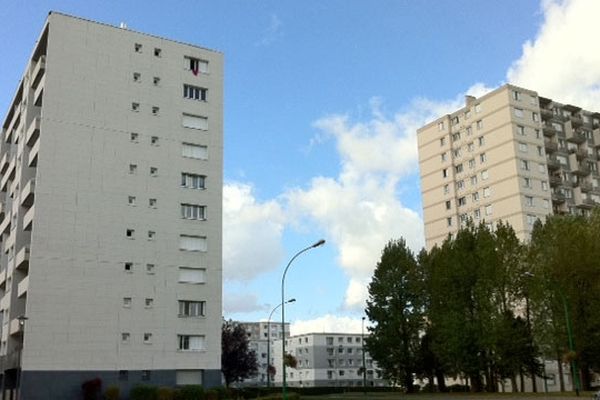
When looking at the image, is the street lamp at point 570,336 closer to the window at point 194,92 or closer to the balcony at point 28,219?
the window at point 194,92

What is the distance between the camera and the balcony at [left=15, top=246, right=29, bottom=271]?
47562 millimetres

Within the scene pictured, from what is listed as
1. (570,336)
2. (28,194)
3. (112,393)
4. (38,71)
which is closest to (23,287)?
(28,194)

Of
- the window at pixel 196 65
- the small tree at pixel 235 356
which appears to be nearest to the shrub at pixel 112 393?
the window at pixel 196 65

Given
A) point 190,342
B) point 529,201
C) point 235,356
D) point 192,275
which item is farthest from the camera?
point 235,356

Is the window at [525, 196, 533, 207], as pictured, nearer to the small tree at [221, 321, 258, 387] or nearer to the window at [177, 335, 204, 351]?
the small tree at [221, 321, 258, 387]

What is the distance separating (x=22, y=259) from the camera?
1881 inches

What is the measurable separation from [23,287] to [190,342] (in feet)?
43.1

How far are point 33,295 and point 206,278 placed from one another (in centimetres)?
1314

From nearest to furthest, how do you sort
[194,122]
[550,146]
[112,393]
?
[112,393] < [194,122] < [550,146]

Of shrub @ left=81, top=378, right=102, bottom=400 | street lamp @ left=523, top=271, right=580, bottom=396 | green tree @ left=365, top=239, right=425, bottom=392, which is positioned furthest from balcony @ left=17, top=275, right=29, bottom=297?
street lamp @ left=523, top=271, right=580, bottom=396

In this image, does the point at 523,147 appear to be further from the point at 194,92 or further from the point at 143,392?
the point at 143,392

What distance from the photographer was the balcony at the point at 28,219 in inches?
1877

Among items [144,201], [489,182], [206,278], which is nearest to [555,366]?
[489,182]

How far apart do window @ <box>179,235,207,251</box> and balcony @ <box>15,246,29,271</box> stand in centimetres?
1144
